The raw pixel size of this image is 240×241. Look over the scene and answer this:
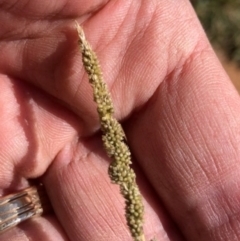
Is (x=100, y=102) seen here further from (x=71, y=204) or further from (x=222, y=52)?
(x=222, y=52)

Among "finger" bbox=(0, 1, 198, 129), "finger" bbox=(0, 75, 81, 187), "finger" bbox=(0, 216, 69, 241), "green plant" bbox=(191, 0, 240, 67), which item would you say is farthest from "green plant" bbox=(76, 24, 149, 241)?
"green plant" bbox=(191, 0, 240, 67)

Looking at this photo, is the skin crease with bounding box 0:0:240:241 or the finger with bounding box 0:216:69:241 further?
the finger with bounding box 0:216:69:241

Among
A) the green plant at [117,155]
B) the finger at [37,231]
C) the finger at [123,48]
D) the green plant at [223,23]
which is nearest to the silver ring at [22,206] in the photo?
the finger at [37,231]

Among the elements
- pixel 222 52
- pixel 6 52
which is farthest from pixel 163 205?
pixel 222 52

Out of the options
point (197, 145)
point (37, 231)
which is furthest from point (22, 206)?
point (197, 145)

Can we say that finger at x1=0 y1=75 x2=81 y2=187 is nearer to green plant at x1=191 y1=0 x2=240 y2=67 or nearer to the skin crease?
the skin crease
